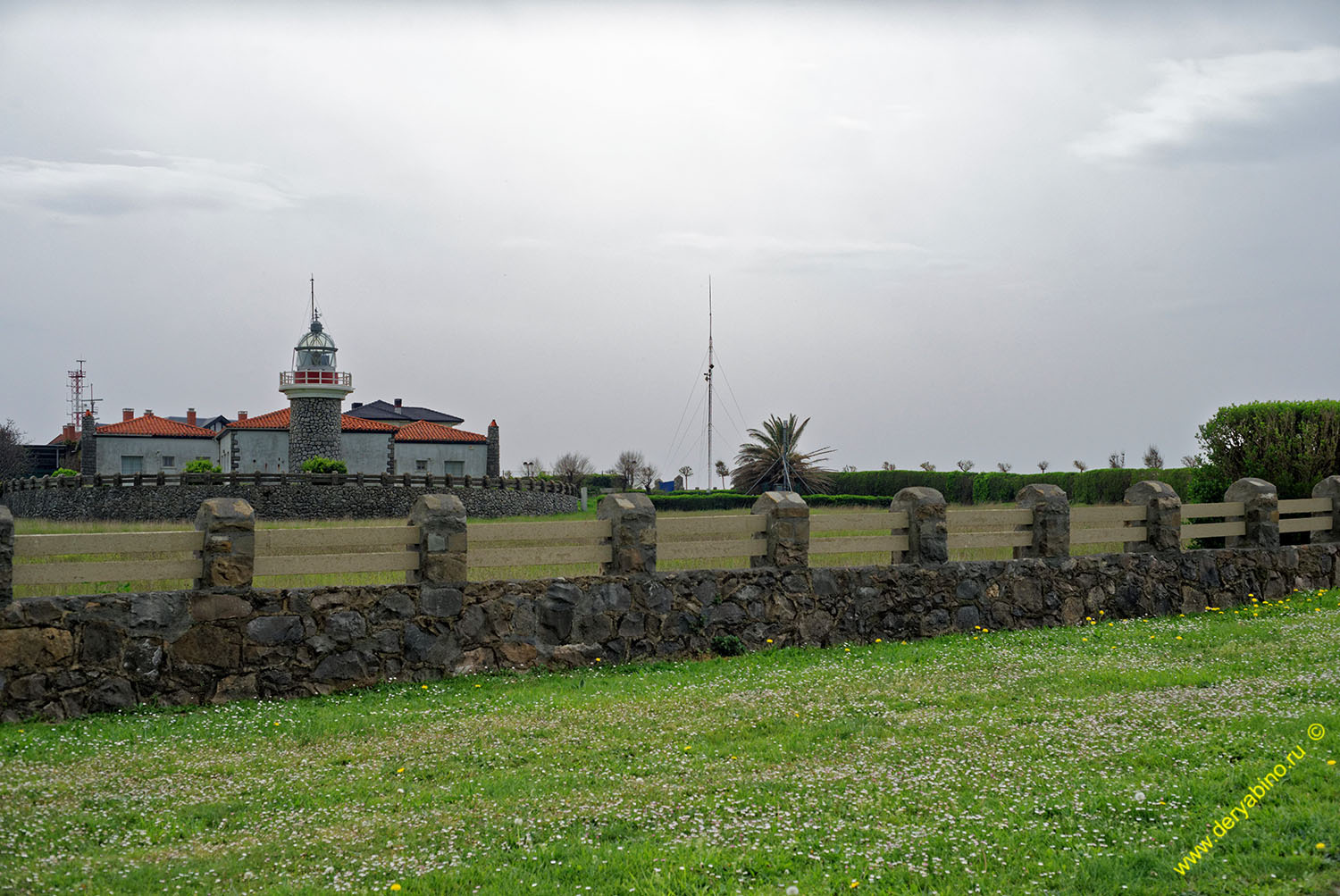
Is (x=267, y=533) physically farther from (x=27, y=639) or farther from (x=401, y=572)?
(x=401, y=572)

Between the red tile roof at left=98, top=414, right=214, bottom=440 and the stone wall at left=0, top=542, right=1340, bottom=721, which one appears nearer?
the stone wall at left=0, top=542, right=1340, bottom=721

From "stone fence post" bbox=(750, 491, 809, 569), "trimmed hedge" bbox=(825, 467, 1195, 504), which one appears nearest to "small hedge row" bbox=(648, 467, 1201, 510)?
"trimmed hedge" bbox=(825, 467, 1195, 504)

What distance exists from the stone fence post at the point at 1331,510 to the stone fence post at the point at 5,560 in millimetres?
17455

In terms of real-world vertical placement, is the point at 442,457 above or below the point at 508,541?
above

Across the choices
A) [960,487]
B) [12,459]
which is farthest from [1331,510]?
[12,459]

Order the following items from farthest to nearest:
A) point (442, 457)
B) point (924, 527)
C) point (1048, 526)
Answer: point (442, 457), point (1048, 526), point (924, 527)

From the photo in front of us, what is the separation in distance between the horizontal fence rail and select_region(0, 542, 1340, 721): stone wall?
10.0 inches

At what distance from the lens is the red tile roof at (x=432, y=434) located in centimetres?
5234

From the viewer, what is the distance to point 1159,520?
1488 centimetres

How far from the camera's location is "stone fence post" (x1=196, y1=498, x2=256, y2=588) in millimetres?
9672

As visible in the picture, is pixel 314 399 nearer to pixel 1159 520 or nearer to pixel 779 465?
pixel 779 465

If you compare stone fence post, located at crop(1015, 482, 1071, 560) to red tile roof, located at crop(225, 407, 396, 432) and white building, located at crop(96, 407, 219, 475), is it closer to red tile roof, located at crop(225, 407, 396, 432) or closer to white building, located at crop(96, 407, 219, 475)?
red tile roof, located at crop(225, 407, 396, 432)

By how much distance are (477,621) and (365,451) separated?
136ft

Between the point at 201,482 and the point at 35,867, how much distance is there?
34.8 metres
